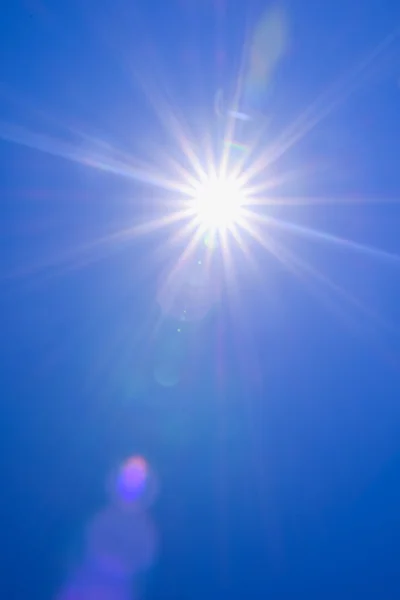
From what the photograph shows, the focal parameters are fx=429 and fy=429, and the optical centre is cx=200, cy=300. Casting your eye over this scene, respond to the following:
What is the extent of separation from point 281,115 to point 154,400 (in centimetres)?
185

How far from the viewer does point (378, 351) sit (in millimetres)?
2654

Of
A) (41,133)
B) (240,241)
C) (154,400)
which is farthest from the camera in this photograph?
(154,400)

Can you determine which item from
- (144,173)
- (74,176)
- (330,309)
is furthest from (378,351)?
(74,176)

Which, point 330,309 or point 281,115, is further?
point 330,309

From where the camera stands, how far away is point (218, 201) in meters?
2.44

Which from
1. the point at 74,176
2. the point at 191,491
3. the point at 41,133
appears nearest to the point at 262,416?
the point at 191,491

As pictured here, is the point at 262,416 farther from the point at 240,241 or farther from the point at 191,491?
the point at 240,241

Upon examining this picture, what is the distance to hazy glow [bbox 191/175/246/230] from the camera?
7.98 feet

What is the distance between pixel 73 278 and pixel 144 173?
0.75 meters

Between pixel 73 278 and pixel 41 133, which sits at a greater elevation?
pixel 41 133

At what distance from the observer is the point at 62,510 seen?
2.72 meters

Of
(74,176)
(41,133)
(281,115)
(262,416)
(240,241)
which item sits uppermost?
(281,115)

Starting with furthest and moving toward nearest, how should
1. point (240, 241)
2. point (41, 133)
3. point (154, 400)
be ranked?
point (154, 400) < point (240, 241) < point (41, 133)

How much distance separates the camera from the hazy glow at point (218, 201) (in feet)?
7.98
